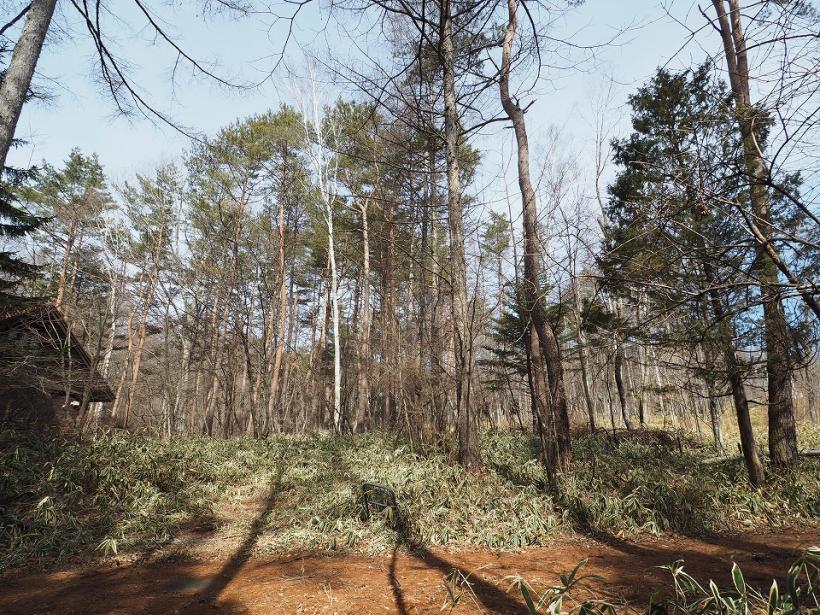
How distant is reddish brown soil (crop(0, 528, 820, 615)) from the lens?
3436 millimetres

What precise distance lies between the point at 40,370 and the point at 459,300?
8.56 meters

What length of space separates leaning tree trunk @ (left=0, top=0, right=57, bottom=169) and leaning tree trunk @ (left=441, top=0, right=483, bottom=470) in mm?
5090

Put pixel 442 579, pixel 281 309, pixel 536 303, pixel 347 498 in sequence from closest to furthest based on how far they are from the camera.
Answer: pixel 442 579, pixel 347 498, pixel 536 303, pixel 281 309

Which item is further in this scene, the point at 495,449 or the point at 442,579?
the point at 495,449

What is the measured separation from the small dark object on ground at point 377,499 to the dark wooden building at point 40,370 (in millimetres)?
6202

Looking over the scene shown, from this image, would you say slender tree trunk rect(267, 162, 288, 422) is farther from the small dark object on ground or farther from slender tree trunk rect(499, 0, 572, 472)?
slender tree trunk rect(499, 0, 572, 472)

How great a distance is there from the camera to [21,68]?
3.38 m

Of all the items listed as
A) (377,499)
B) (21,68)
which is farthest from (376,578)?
(21,68)

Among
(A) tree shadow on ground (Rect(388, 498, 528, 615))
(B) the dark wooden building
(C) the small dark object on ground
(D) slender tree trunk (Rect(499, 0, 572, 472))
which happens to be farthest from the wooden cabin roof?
(D) slender tree trunk (Rect(499, 0, 572, 472))

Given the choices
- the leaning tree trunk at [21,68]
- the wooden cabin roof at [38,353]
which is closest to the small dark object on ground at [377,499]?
the leaning tree trunk at [21,68]

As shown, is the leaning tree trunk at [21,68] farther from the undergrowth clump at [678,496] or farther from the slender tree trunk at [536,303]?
the undergrowth clump at [678,496]

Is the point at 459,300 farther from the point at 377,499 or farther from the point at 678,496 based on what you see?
the point at 678,496

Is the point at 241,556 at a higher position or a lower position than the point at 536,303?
lower

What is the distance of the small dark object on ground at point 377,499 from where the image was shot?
5703 millimetres
